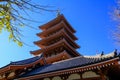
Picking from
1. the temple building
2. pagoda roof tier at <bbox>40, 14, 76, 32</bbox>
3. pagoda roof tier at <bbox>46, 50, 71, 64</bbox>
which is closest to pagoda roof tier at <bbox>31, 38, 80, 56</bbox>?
the temple building

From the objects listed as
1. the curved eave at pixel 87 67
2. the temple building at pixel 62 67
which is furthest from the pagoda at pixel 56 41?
the curved eave at pixel 87 67

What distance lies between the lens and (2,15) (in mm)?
6086

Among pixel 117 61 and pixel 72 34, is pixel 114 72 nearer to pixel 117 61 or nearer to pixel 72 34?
pixel 117 61

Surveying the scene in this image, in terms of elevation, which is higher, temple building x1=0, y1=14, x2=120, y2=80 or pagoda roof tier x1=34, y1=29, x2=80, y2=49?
pagoda roof tier x1=34, y1=29, x2=80, y2=49

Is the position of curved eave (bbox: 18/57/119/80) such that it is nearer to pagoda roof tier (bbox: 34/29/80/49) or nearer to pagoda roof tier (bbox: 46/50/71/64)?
pagoda roof tier (bbox: 46/50/71/64)

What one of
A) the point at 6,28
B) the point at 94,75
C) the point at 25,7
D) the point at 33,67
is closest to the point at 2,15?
the point at 6,28

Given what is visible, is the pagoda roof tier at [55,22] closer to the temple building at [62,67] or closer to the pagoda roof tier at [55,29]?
the pagoda roof tier at [55,29]

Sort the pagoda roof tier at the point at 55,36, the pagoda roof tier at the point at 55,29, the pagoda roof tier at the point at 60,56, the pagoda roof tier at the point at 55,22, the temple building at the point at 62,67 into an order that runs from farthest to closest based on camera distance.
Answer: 1. the pagoda roof tier at the point at 55,22
2. the pagoda roof tier at the point at 55,29
3. the pagoda roof tier at the point at 55,36
4. the pagoda roof tier at the point at 60,56
5. the temple building at the point at 62,67

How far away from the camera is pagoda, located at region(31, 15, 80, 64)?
31.2 m

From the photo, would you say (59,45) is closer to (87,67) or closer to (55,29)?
(55,29)

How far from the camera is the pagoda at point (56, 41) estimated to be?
102 ft

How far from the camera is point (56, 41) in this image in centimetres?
3444

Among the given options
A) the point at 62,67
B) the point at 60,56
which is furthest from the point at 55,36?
the point at 62,67

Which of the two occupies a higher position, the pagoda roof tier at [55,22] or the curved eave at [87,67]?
the pagoda roof tier at [55,22]
